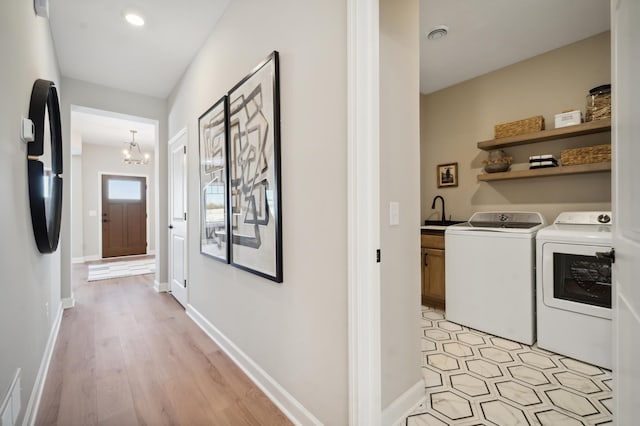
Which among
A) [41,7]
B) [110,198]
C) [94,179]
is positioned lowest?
[110,198]

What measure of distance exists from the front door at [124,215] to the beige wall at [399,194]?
25.4 ft

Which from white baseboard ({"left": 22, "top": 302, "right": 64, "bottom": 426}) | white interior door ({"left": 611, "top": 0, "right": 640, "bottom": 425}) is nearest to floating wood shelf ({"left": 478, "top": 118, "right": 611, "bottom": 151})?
white interior door ({"left": 611, "top": 0, "right": 640, "bottom": 425})

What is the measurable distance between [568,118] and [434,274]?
1922 mm

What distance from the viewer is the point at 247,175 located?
198 centimetres

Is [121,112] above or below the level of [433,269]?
above

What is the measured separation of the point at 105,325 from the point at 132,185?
5.46 meters

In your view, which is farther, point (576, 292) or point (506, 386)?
point (576, 292)

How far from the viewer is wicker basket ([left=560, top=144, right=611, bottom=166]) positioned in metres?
2.42

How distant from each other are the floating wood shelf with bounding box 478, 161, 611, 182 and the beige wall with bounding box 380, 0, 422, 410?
1.88 metres

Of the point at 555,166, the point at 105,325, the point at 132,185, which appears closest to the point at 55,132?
the point at 105,325

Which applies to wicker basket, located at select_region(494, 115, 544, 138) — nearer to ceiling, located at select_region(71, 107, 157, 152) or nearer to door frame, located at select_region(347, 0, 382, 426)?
door frame, located at select_region(347, 0, 382, 426)

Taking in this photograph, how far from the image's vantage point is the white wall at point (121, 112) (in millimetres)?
3418

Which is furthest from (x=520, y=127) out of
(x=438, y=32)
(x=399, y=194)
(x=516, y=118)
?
(x=399, y=194)

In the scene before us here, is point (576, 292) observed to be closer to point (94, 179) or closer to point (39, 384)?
point (39, 384)
